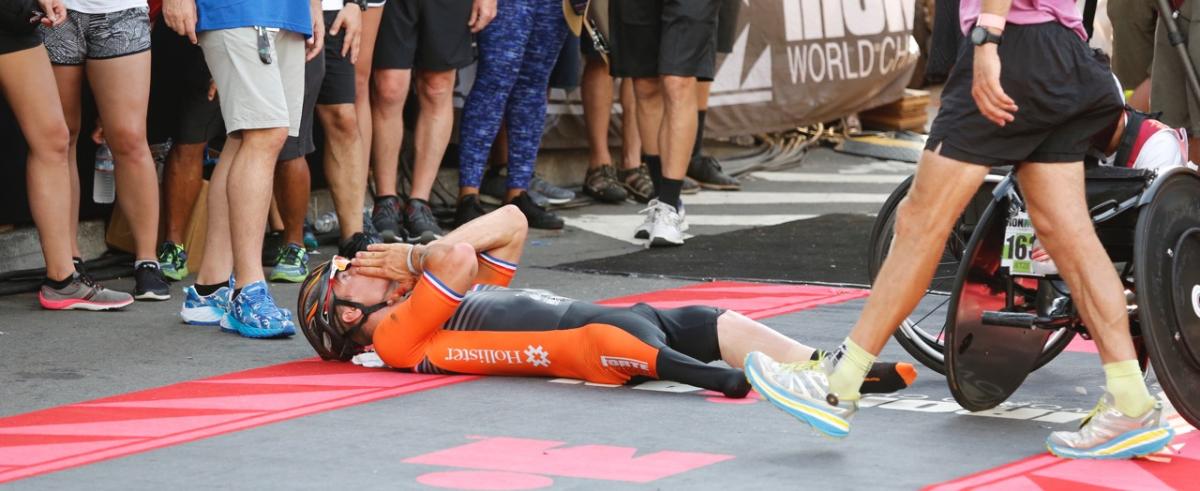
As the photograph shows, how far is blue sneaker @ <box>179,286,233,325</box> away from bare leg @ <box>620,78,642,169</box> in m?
4.18

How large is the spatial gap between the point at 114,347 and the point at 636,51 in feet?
11.2

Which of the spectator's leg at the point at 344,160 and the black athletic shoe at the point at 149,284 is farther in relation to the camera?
the spectator's leg at the point at 344,160

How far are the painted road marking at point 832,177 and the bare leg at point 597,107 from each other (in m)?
1.59

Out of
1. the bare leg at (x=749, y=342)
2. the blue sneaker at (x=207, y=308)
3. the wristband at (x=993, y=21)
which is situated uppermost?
the wristband at (x=993, y=21)

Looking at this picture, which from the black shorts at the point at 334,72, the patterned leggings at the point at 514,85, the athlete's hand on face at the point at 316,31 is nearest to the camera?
the athlete's hand on face at the point at 316,31

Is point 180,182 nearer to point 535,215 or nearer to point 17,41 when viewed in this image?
Result: point 17,41

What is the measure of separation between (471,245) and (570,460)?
128 cm

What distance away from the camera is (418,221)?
26.2ft

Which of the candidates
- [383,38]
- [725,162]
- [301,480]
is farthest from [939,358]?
[725,162]

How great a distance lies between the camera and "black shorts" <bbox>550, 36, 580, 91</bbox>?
30.3 feet

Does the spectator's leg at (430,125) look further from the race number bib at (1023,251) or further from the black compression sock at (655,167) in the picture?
the race number bib at (1023,251)

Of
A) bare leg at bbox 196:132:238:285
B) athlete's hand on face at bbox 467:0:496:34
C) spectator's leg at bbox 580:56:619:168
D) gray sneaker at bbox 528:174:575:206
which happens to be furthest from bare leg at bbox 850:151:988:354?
spectator's leg at bbox 580:56:619:168

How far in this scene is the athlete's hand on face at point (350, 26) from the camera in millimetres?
6793

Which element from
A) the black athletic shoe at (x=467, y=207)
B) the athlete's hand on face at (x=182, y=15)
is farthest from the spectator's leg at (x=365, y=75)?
the athlete's hand on face at (x=182, y=15)
